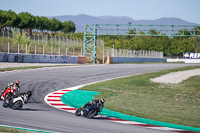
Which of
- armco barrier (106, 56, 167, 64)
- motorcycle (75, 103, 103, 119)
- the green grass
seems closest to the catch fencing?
armco barrier (106, 56, 167, 64)

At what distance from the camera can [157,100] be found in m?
19.0

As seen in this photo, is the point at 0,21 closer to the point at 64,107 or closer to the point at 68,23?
the point at 68,23

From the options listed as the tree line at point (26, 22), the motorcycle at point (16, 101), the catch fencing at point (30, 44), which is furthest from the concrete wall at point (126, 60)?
the motorcycle at point (16, 101)

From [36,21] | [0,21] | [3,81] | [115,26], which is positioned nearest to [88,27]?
[115,26]

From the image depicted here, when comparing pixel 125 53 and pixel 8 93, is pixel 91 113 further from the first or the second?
pixel 125 53

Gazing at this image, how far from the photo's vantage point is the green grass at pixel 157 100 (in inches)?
566

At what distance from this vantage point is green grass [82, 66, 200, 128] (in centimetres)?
1437

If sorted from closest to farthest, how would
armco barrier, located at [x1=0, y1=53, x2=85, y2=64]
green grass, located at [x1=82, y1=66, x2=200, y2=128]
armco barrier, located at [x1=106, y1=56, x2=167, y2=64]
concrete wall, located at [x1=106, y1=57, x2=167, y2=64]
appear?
1. green grass, located at [x1=82, y1=66, x2=200, y2=128]
2. armco barrier, located at [x1=0, y1=53, x2=85, y2=64]
3. armco barrier, located at [x1=106, y1=56, x2=167, y2=64]
4. concrete wall, located at [x1=106, y1=57, x2=167, y2=64]

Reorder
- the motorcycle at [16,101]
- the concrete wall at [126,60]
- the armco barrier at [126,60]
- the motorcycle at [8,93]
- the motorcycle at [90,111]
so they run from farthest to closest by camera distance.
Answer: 1. the concrete wall at [126,60]
2. the armco barrier at [126,60]
3. the motorcycle at [8,93]
4. the motorcycle at [16,101]
5. the motorcycle at [90,111]

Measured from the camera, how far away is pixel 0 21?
280 ft

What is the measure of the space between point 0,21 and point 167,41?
56.9 metres

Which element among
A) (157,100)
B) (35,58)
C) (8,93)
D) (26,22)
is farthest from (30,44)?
(26,22)

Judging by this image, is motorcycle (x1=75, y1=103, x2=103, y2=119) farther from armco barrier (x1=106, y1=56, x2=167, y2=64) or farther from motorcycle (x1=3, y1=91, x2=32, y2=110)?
armco barrier (x1=106, y1=56, x2=167, y2=64)

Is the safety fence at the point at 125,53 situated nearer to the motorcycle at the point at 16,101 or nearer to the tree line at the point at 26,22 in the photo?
the tree line at the point at 26,22
